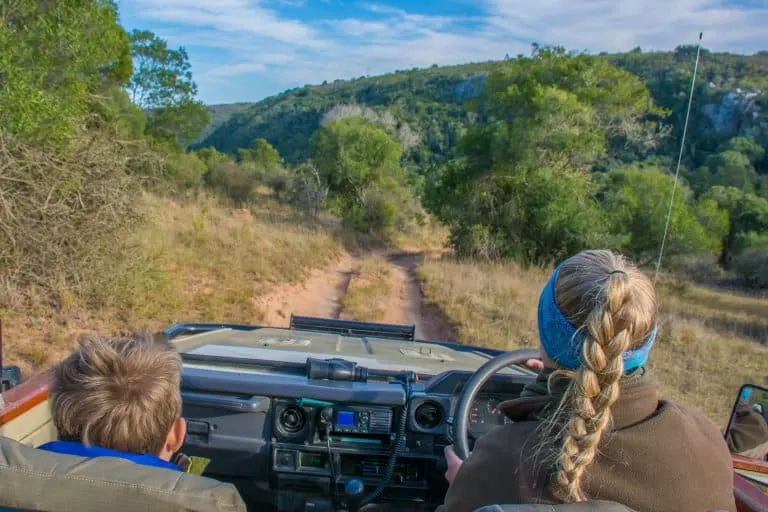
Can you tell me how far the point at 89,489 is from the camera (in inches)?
53.9

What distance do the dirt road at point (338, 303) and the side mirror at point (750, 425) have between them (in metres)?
7.35

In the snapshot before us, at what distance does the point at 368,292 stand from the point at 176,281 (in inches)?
151

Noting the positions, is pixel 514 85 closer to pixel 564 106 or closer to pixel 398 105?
pixel 564 106

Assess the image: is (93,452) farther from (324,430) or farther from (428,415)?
(428,415)

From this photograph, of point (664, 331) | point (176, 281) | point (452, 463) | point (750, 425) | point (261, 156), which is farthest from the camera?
point (261, 156)

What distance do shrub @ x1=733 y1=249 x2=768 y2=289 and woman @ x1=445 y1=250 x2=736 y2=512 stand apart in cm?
3062

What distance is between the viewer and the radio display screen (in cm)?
286

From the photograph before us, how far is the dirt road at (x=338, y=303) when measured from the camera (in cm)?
1076

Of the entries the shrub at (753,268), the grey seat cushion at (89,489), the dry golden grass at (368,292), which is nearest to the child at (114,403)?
the grey seat cushion at (89,489)

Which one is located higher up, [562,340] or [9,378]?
[562,340]

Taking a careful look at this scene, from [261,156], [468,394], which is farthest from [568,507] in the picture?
[261,156]

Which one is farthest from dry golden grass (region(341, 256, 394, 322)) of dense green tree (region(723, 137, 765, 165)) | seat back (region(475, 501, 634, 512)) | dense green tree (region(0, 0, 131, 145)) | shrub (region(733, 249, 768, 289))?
dense green tree (region(723, 137, 765, 165))

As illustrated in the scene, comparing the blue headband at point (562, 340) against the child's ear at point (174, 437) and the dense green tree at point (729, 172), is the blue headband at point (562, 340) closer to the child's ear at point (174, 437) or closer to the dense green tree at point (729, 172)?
the child's ear at point (174, 437)

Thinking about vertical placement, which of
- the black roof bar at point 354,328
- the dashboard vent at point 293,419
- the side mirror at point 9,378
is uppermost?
the side mirror at point 9,378
